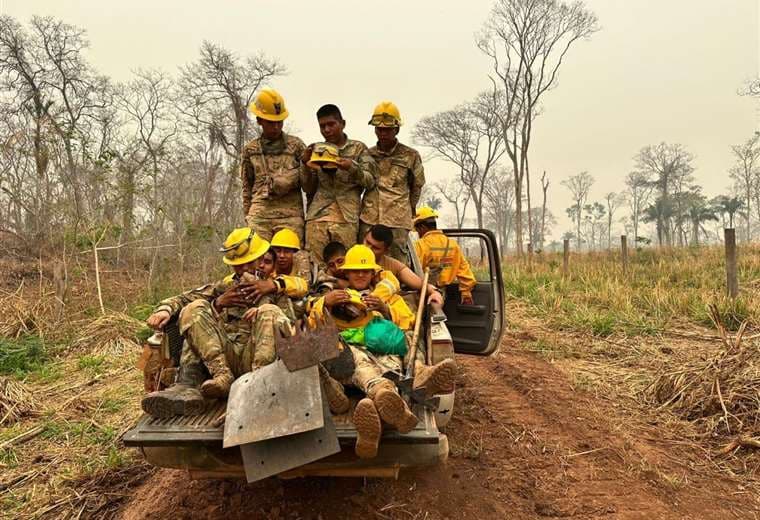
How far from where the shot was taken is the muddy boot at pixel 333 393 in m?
2.47

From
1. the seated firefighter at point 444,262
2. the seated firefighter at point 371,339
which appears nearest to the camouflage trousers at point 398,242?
the seated firefighter at point 444,262

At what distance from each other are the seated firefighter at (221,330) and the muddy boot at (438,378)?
82cm

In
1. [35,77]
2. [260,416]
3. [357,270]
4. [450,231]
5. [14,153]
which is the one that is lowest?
[260,416]

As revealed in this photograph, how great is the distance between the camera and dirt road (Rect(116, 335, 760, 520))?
9.52 ft

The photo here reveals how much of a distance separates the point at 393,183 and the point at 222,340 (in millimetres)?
2539

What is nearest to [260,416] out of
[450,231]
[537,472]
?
[537,472]

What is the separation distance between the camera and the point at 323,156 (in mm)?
4203

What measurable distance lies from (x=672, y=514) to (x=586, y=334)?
494 centimetres

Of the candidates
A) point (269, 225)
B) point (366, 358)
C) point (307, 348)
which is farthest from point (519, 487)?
point (269, 225)

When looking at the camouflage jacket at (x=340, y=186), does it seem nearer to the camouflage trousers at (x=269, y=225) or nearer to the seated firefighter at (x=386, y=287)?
the camouflage trousers at (x=269, y=225)

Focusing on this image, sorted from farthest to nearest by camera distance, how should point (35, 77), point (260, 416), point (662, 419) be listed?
point (35, 77) < point (662, 419) < point (260, 416)

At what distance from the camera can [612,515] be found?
287 cm

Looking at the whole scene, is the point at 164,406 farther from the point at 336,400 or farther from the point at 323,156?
the point at 323,156

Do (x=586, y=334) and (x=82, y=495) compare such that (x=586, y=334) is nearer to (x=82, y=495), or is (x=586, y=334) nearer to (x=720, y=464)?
(x=720, y=464)
